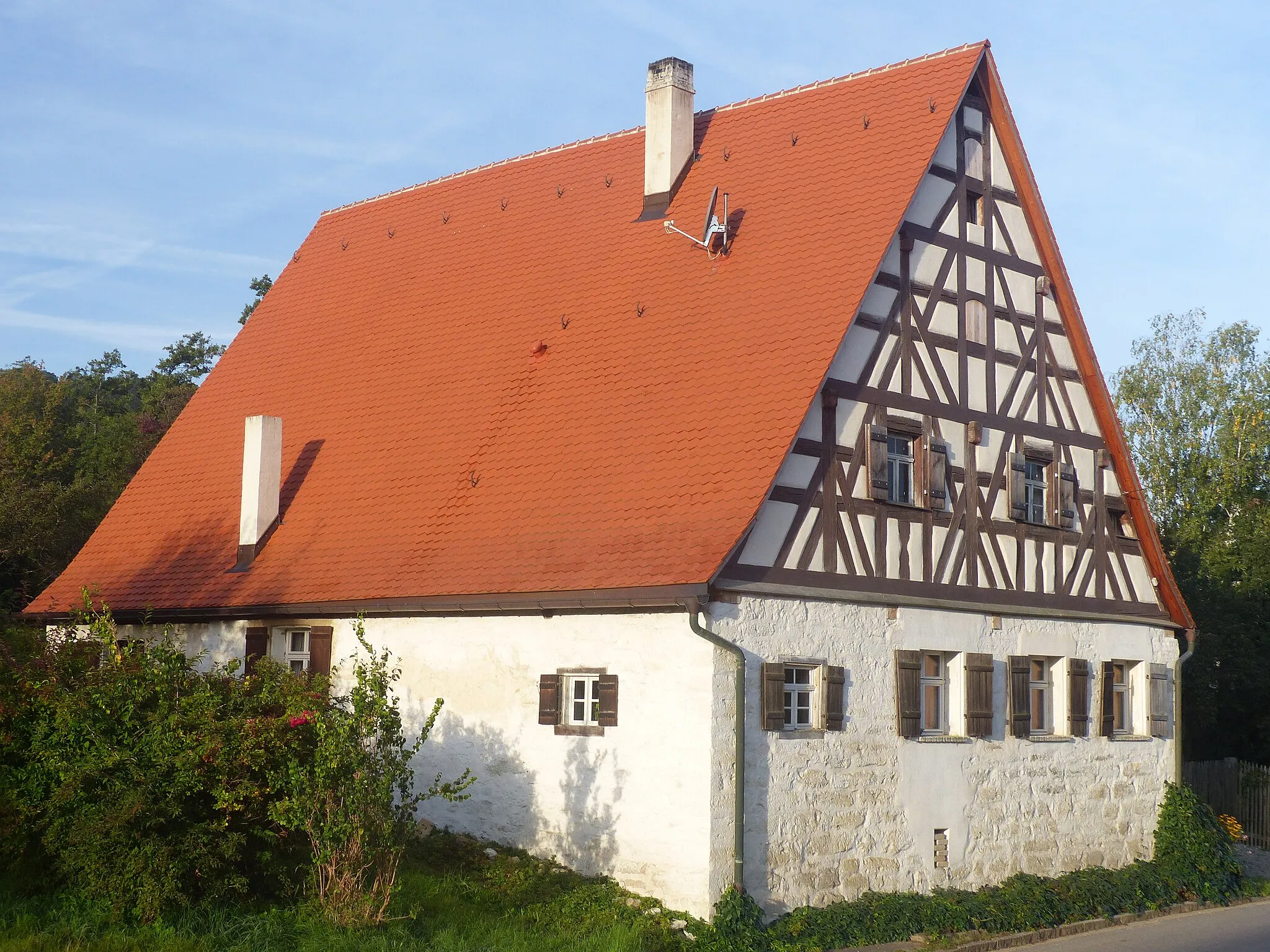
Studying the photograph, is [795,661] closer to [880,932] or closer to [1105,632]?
[880,932]

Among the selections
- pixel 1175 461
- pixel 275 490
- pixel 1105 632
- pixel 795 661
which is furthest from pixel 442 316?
pixel 1175 461

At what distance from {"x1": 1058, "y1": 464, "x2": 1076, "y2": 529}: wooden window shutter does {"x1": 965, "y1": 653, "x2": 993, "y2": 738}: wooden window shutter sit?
2713mm

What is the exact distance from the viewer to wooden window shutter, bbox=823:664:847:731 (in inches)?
601

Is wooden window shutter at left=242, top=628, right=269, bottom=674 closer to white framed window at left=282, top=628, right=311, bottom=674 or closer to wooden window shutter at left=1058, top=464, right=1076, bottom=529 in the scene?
white framed window at left=282, top=628, right=311, bottom=674

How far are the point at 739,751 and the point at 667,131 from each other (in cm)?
927

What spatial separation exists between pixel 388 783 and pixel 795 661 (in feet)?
15.2

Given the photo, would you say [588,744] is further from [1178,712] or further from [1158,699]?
[1178,712]

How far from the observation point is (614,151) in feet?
71.4

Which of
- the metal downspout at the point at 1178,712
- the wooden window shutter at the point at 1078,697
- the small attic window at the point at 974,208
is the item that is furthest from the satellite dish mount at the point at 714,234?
the metal downspout at the point at 1178,712

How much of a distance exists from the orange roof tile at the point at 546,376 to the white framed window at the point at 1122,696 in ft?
24.2

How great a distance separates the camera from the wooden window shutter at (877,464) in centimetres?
1627

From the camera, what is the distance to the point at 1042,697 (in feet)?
62.0

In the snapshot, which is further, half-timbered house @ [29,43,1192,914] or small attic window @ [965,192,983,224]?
small attic window @ [965,192,983,224]

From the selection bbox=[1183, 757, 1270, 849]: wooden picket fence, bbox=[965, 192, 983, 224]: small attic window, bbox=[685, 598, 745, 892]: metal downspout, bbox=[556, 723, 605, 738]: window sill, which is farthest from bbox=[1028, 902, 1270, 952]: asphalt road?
bbox=[965, 192, 983, 224]: small attic window
